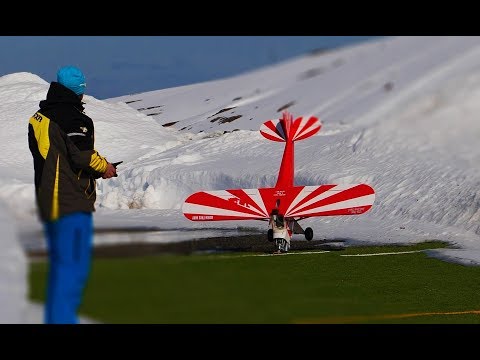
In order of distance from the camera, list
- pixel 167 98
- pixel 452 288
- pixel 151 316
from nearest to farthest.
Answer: pixel 151 316, pixel 167 98, pixel 452 288

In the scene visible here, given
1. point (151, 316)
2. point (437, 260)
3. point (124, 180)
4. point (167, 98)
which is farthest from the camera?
point (124, 180)

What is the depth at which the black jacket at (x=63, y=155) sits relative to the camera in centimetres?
419

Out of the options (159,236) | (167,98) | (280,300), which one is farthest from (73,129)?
(167,98)

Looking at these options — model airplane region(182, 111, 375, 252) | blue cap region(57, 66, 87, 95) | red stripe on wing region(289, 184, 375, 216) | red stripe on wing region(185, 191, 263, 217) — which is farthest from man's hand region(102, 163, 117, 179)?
red stripe on wing region(185, 191, 263, 217)

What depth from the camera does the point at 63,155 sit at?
4289 mm

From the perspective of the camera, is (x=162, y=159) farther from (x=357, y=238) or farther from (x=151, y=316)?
(x=151, y=316)

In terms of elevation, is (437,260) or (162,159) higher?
(162,159)

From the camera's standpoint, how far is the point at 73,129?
432 cm

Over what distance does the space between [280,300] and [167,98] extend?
3940mm

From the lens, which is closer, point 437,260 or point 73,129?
point 73,129

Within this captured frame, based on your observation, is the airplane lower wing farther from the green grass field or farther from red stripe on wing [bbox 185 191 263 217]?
the green grass field

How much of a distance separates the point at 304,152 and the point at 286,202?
61.8 ft

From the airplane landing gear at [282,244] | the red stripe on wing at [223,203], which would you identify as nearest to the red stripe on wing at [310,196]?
the airplane landing gear at [282,244]

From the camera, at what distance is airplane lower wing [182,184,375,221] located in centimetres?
1402
